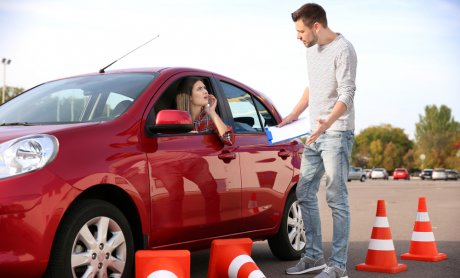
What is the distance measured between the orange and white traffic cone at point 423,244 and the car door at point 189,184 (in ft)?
7.17

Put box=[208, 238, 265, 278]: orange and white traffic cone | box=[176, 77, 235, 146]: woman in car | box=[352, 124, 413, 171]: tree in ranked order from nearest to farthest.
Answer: box=[208, 238, 265, 278]: orange and white traffic cone, box=[176, 77, 235, 146]: woman in car, box=[352, 124, 413, 171]: tree

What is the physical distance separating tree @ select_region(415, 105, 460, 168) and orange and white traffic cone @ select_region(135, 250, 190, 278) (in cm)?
12707

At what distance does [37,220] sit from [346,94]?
2662mm

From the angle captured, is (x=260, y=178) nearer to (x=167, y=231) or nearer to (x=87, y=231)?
(x=167, y=231)

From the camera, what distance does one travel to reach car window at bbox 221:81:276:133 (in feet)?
21.4

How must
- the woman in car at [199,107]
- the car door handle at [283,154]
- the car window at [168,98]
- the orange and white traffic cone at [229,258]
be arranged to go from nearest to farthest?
the orange and white traffic cone at [229,258]
the car window at [168,98]
the woman in car at [199,107]
the car door handle at [283,154]

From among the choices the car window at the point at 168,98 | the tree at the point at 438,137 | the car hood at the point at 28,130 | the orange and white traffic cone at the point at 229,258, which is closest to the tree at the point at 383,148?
the tree at the point at 438,137

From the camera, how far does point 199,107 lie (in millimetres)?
6090

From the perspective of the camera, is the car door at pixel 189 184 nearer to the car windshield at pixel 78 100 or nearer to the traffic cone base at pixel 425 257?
the car windshield at pixel 78 100

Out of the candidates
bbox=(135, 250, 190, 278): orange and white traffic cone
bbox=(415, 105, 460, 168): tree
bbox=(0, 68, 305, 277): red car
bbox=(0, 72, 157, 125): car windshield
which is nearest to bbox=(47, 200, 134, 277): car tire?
bbox=(0, 68, 305, 277): red car

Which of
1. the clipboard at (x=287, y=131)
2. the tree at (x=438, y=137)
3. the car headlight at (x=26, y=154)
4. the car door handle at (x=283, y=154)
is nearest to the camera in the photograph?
the car headlight at (x=26, y=154)

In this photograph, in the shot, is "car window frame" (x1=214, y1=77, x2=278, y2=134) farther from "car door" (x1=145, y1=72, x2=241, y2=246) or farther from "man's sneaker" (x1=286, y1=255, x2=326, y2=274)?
"man's sneaker" (x1=286, y1=255, x2=326, y2=274)

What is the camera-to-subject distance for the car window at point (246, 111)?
6512mm

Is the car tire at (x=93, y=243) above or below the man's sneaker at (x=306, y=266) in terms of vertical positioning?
above
